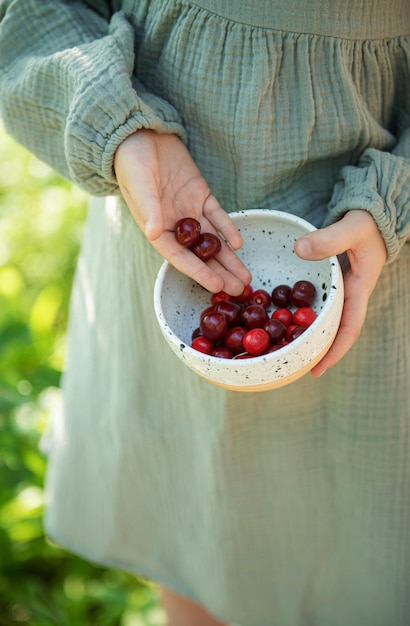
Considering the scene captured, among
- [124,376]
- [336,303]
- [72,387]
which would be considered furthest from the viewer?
[72,387]

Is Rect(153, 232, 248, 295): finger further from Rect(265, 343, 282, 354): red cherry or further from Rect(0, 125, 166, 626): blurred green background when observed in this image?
Rect(0, 125, 166, 626): blurred green background

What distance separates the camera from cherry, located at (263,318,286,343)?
Answer: 3.92 ft

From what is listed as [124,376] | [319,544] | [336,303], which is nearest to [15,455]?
[124,376]

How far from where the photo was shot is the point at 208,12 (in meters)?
1.15

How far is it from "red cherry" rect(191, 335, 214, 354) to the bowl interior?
0.02 m

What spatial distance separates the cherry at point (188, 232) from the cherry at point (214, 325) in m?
A: 0.13

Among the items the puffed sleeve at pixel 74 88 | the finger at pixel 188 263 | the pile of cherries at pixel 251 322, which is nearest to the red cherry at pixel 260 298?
the pile of cherries at pixel 251 322

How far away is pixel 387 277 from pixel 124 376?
605mm

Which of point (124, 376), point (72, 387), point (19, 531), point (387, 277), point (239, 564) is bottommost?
point (19, 531)

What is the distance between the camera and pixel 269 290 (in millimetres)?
1318

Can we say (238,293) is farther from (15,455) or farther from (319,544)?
(15,455)

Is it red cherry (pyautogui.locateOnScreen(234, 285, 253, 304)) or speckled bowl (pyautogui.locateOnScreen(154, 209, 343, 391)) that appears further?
red cherry (pyautogui.locateOnScreen(234, 285, 253, 304))

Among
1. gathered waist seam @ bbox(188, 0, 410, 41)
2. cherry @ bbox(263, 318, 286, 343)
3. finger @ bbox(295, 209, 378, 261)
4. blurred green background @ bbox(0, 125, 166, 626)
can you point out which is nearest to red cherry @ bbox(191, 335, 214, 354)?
cherry @ bbox(263, 318, 286, 343)

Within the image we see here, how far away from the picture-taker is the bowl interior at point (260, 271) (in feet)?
3.83
